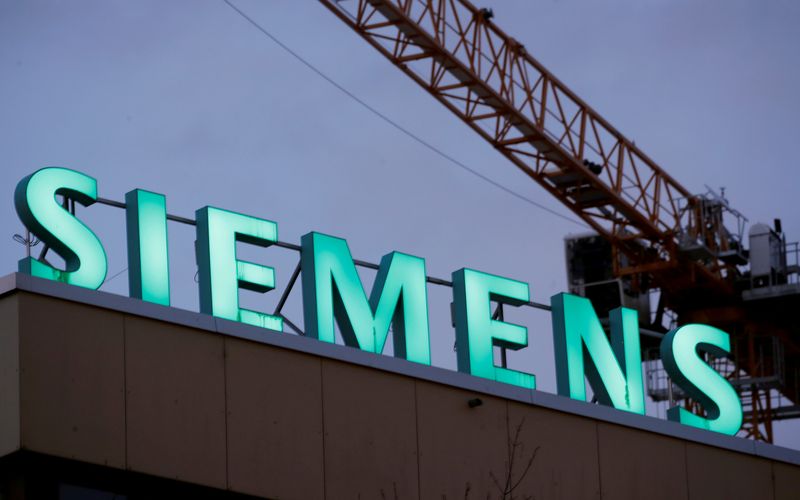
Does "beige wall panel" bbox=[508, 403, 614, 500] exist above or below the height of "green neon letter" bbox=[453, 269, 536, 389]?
below

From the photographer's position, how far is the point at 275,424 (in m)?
28.5

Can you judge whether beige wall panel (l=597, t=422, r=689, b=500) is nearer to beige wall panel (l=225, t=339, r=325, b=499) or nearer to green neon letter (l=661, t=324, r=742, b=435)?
green neon letter (l=661, t=324, r=742, b=435)

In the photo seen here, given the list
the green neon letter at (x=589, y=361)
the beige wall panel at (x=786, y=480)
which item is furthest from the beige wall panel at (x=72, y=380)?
the beige wall panel at (x=786, y=480)

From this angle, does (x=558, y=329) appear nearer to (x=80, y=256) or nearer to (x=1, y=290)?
(x=80, y=256)

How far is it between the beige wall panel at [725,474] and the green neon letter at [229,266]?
941 cm

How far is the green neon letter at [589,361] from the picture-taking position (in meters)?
34.9

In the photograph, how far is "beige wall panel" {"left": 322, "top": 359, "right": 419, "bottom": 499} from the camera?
29234 millimetres

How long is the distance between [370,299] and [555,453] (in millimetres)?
4316

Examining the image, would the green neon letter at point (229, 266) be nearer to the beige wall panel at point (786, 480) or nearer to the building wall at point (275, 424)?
the building wall at point (275, 424)

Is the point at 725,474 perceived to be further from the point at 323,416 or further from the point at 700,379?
the point at 323,416

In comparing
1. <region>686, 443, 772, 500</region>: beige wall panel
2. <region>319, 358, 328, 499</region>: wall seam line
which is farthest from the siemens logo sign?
<region>319, 358, 328, 499</region>: wall seam line

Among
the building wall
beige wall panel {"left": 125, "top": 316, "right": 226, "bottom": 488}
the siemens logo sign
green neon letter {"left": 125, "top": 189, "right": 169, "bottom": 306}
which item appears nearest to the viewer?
the building wall

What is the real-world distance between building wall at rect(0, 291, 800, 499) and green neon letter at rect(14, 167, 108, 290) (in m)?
1.48

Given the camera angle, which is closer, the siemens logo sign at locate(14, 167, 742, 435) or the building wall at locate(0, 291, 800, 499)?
the building wall at locate(0, 291, 800, 499)
